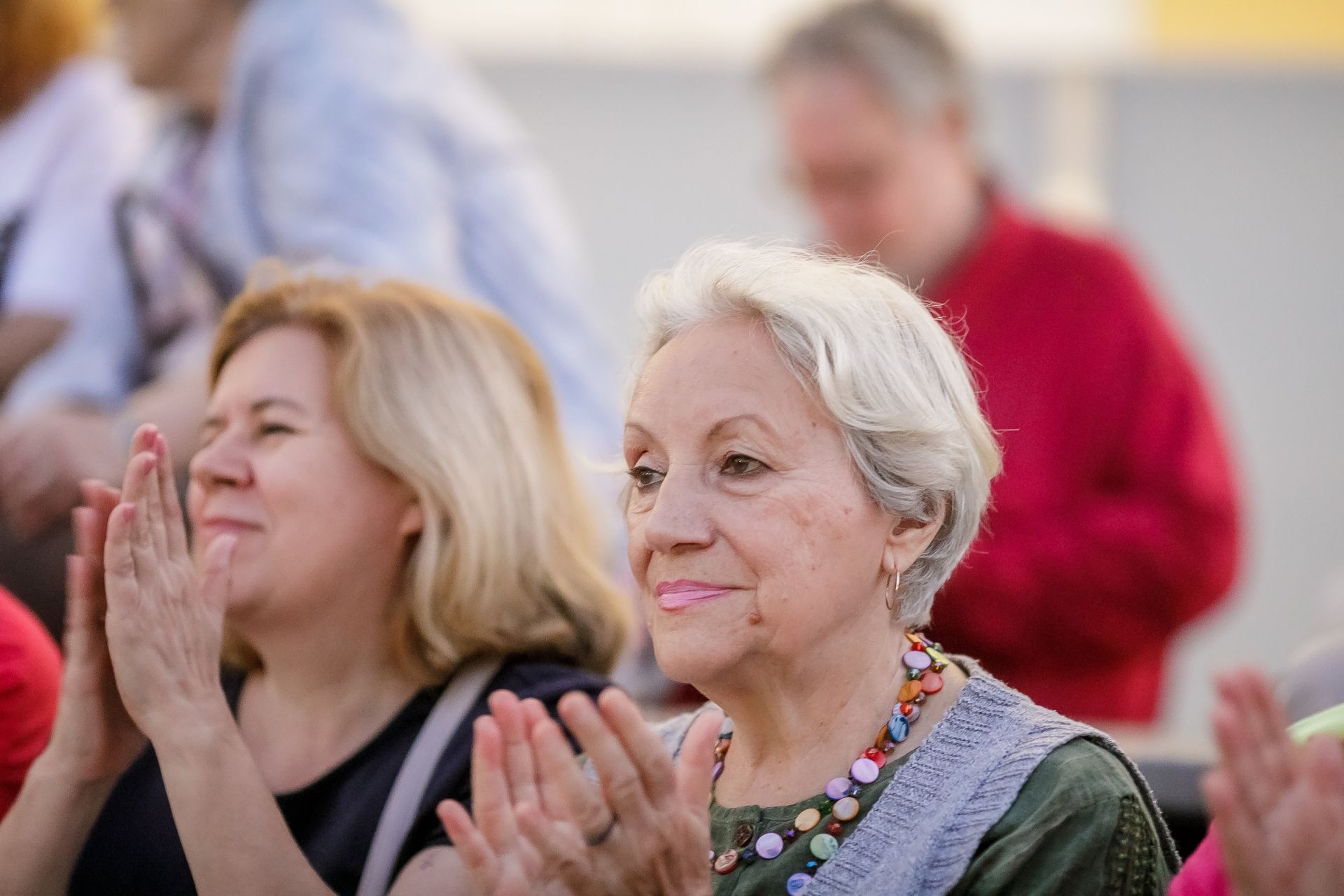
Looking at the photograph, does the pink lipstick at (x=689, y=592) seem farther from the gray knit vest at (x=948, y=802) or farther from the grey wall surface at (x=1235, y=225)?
the grey wall surface at (x=1235, y=225)

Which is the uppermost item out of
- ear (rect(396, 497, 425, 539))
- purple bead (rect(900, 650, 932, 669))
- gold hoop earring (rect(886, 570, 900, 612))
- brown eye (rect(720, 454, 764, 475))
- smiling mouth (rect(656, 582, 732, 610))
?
brown eye (rect(720, 454, 764, 475))

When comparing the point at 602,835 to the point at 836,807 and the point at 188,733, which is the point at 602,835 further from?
the point at 188,733

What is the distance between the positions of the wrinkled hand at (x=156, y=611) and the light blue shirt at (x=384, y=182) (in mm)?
1149

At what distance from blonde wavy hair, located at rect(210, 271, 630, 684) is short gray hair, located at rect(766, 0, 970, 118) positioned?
1.32 meters

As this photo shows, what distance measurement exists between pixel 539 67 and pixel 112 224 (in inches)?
135

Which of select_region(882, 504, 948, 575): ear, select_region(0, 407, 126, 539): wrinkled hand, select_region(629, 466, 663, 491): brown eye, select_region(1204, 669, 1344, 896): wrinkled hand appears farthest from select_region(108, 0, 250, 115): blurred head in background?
select_region(1204, 669, 1344, 896): wrinkled hand

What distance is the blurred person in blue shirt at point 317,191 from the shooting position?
9.68 feet

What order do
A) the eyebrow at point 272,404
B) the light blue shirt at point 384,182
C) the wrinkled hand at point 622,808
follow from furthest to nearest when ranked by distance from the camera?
the light blue shirt at point 384,182
the eyebrow at point 272,404
the wrinkled hand at point 622,808

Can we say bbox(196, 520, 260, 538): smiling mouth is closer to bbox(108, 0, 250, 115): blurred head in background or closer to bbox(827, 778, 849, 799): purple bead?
bbox(827, 778, 849, 799): purple bead

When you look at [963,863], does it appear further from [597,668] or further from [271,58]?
[271,58]

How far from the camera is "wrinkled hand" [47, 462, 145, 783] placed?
1925 millimetres

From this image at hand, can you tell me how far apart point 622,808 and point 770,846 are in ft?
0.95

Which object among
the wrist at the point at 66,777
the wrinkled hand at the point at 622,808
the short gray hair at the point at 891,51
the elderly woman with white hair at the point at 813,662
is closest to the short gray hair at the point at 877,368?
the elderly woman with white hair at the point at 813,662

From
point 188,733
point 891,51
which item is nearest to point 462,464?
point 188,733
